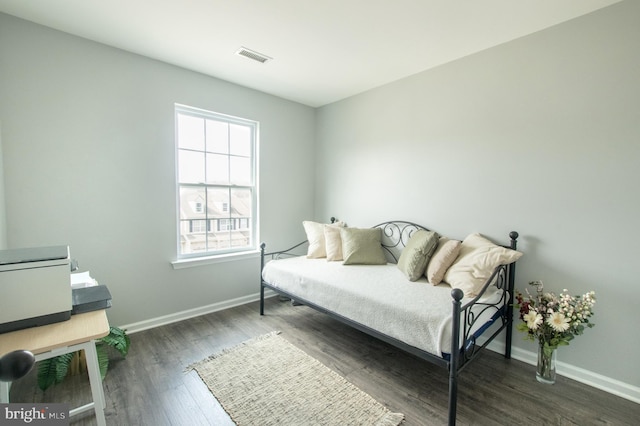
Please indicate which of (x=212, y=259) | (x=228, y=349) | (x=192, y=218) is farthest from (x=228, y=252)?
→ (x=228, y=349)

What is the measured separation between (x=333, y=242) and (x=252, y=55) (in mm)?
2050

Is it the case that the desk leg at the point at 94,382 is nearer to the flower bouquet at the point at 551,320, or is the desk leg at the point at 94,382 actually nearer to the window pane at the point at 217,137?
the window pane at the point at 217,137

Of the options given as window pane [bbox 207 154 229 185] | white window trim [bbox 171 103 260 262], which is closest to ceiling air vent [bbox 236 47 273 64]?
white window trim [bbox 171 103 260 262]

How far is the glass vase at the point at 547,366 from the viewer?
1.99 metres

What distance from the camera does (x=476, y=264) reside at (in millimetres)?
2145

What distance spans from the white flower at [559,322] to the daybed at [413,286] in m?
0.32

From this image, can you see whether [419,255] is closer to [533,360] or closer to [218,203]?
[533,360]

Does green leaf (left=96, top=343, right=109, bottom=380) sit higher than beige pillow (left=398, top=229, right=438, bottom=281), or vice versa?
beige pillow (left=398, top=229, right=438, bottom=281)

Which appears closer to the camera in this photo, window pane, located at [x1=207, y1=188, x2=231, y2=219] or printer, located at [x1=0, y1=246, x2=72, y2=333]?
printer, located at [x1=0, y1=246, x2=72, y2=333]

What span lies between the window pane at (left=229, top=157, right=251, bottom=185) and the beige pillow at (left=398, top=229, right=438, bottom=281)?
209 cm

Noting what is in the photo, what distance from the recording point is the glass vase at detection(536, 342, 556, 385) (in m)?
1.99

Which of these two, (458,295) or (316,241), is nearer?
(458,295)

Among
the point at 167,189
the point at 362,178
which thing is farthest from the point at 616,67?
the point at 167,189

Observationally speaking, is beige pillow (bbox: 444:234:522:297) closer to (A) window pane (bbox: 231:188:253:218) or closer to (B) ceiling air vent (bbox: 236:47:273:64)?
(A) window pane (bbox: 231:188:253:218)
